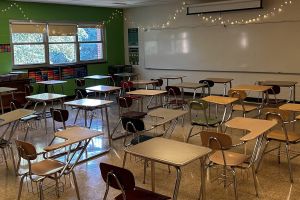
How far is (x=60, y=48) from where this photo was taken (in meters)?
10.6

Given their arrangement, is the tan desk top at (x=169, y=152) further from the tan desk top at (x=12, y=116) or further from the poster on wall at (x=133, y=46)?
the poster on wall at (x=133, y=46)

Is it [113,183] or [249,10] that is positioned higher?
[249,10]

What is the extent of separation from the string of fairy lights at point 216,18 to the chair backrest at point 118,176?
749 centimetres

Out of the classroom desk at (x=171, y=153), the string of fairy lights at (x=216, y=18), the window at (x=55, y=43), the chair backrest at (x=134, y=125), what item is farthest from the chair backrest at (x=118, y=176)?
the window at (x=55, y=43)

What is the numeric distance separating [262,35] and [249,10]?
0.75 m

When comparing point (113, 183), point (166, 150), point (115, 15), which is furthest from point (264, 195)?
point (115, 15)

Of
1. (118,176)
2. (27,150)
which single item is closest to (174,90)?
(27,150)

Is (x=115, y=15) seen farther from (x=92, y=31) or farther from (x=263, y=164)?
(x=263, y=164)

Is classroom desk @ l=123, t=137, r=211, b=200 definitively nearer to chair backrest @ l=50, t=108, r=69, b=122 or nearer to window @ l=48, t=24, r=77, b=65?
chair backrest @ l=50, t=108, r=69, b=122

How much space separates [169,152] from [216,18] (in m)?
7.67

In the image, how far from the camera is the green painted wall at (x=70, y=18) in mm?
9211

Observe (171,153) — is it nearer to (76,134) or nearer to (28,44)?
(76,134)

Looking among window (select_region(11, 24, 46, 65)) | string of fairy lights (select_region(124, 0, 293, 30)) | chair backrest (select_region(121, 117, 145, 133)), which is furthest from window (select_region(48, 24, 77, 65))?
chair backrest (select_region(121, 117, 145, 133))

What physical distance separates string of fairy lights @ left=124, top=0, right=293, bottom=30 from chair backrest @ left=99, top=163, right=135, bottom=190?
24.6ft
